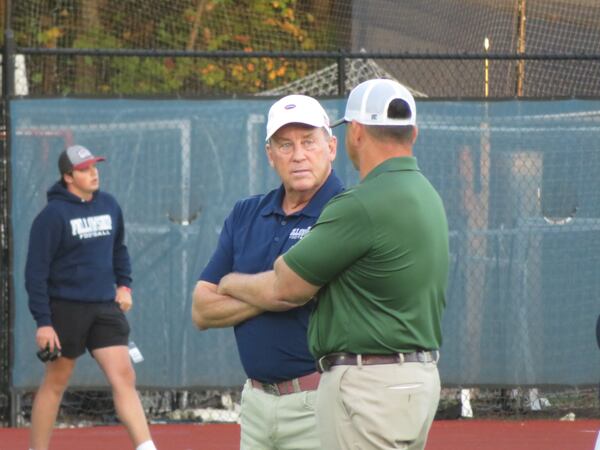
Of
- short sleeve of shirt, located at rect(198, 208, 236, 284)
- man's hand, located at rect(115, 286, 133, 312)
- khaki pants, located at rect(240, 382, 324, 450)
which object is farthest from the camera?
man's hand, located at rect(115, 286, 133, 312)

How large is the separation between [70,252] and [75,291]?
0.24 meters

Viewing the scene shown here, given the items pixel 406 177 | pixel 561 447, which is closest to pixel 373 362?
pixel 406 177

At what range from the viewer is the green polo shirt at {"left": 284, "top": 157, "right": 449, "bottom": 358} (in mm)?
3881

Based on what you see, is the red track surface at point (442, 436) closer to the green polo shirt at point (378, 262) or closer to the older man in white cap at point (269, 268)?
the older man in white cap at point (269, 268)

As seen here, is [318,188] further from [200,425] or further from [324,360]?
[200,425]

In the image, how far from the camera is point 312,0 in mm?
17062

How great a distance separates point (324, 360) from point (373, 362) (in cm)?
16

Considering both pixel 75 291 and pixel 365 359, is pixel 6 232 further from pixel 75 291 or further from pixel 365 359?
pixel 365 359

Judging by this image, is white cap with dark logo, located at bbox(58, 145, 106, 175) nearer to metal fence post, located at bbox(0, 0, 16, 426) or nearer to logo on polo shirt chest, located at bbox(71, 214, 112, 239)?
logo on polo shirt chest, located at bbox(71, 214, 112, 239)

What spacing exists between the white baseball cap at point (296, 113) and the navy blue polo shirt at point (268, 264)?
9.6 inches

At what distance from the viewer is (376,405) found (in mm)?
3979

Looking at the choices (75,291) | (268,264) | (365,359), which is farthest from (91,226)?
(365,359)

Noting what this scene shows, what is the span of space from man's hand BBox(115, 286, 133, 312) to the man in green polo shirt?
416 cm

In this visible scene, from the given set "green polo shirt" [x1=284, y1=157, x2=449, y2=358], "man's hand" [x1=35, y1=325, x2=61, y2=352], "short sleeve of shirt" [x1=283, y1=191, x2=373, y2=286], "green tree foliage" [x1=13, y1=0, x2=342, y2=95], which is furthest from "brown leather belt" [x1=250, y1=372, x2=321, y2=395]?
"green tree foliage" [x1=13, y1=0, x2=342, y2=95]
